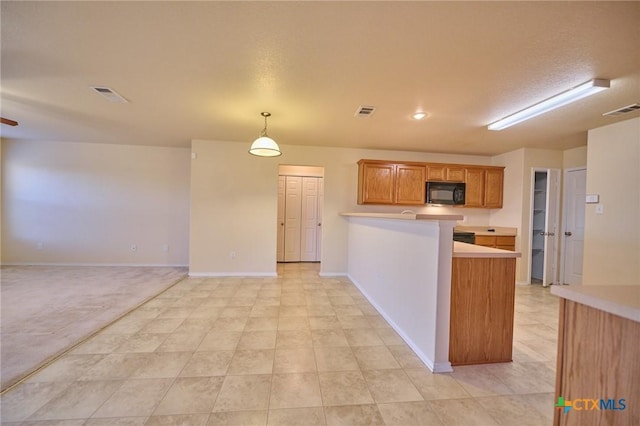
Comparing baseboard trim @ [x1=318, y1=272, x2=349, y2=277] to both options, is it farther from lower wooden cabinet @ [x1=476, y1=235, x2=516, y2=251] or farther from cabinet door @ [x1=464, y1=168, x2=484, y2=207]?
cabinet door @ [x1=464, y1=168, x2=484, y2=207]

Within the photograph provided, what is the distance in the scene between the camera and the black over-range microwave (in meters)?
4.88

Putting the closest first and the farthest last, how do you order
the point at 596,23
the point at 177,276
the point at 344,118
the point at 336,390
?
the point at 596,23 < the point at 336,390 < the point at 344,118 < the point at 177,276

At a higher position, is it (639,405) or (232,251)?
(639,405)

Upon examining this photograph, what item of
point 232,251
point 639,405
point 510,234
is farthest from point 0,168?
point 510,234

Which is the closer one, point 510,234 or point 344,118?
point 344,118

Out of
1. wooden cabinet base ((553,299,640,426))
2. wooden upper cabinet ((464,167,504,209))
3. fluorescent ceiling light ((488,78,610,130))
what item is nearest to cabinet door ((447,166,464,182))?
wooden upper cabinet ((464,167,504,209))

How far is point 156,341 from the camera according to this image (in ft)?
7.86

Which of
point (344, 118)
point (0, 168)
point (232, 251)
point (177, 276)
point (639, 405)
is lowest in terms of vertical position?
point (177, 276)

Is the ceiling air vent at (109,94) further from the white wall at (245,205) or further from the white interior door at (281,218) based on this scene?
the white interior door at (281,218)

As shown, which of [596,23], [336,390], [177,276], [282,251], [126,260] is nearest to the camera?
[596,23]

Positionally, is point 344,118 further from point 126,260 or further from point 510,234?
point 126,260

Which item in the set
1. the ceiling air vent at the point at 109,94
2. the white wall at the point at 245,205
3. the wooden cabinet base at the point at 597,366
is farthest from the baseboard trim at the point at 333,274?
the wooden cabinet base at the point at 597,366

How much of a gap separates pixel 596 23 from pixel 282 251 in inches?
226

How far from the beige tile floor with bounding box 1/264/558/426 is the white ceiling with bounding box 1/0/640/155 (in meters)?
2.46
